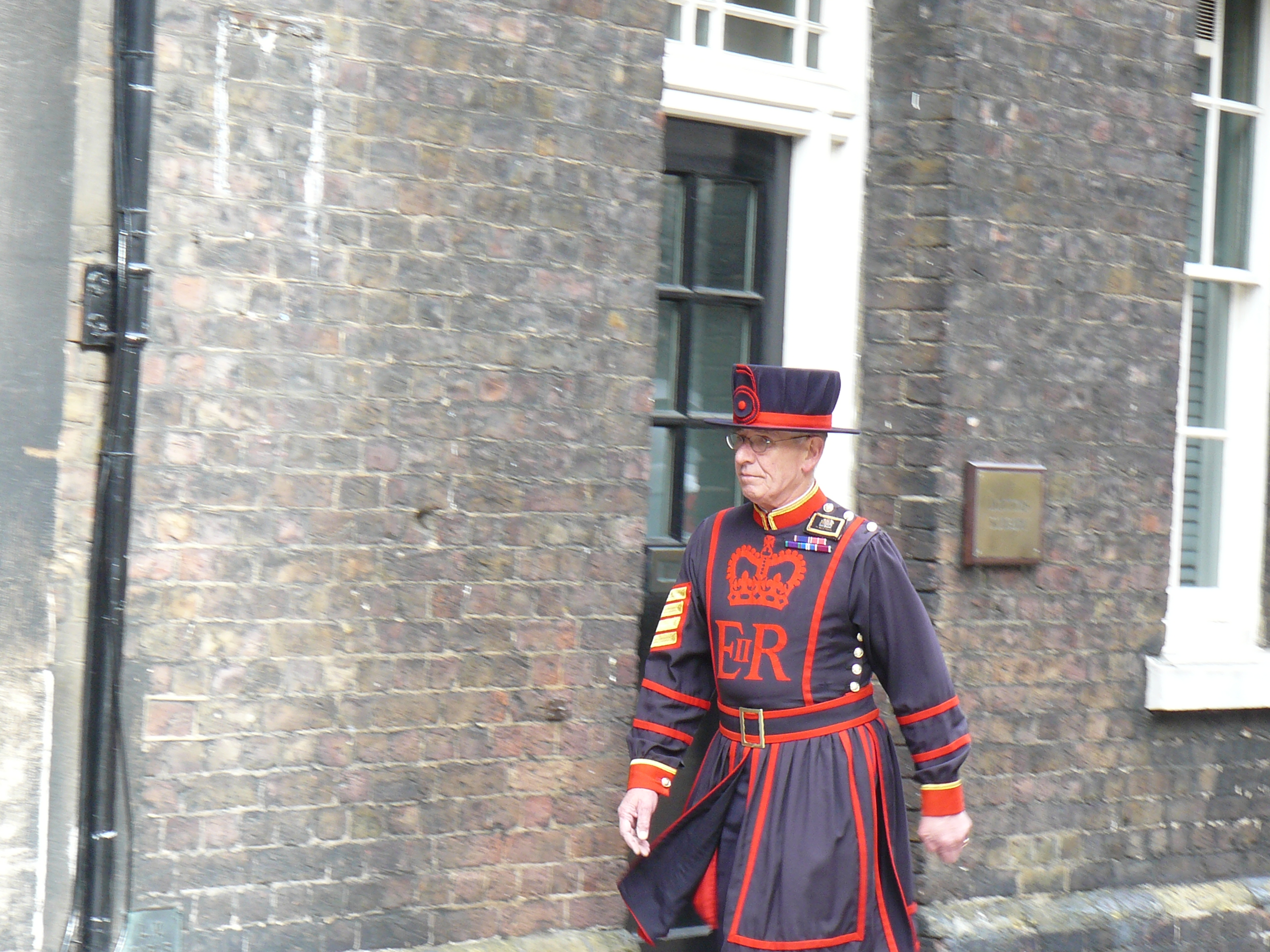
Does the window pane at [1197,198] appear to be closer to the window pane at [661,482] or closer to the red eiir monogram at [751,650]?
the window pane at [661,482]

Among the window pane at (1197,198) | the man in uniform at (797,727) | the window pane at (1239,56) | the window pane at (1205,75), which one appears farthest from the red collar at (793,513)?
the window pane at (1239,56)

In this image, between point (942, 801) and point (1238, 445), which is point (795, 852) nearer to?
point (942, 801)

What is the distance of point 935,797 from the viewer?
3.49m

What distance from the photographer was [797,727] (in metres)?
3.54

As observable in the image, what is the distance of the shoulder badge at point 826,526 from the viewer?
356 centimetres

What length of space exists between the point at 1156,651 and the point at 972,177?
6.19 ft

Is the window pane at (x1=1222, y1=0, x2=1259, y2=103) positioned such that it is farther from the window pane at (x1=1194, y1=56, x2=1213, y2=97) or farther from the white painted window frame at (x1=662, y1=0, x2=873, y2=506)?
the white painted window frame at (x1=662, y1=0, x2=873, y2=506)

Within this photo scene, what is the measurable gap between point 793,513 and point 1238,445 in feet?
9.36

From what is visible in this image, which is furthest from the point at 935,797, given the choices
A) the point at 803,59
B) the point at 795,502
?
the point at 803,59

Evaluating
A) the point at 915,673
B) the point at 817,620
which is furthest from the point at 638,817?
the point at 915,673

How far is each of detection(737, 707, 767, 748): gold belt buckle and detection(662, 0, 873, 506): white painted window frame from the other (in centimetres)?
146

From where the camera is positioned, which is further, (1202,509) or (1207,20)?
(1202,509)

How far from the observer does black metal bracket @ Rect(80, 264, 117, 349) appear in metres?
3.63

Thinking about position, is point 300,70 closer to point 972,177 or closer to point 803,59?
point 803,59
